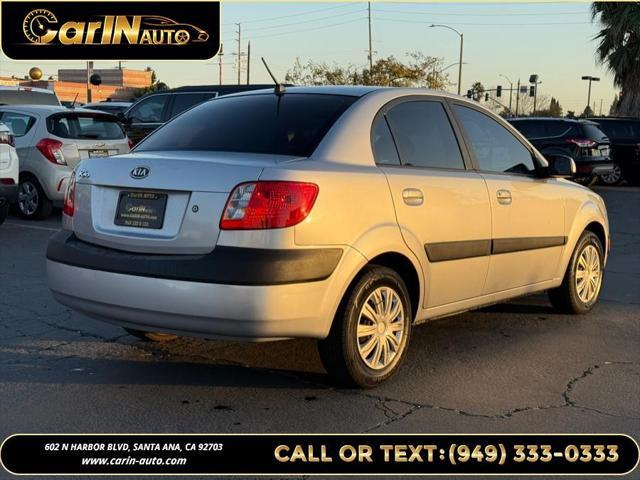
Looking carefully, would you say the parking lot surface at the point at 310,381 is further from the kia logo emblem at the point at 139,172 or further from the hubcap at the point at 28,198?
the hubcap at the point at 28,198

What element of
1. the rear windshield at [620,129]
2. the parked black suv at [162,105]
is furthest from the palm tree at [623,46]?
the parked black suv at [162,105]

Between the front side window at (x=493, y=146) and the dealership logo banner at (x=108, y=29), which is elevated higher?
the dealership logo banner at (x=108, y=29)

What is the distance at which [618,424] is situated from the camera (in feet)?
13.1

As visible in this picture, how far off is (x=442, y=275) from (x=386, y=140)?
86 cm

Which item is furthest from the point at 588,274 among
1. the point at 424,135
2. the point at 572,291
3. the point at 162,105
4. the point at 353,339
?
the point at 162,105

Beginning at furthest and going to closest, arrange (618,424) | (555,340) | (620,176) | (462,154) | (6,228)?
(620,176) → (6,228) → (555,340) → (462,154) → (618,424)

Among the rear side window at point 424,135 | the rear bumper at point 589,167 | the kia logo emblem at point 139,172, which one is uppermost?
the rear side window at point 424,135

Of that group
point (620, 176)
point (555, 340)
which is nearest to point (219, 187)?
point (555, 340)

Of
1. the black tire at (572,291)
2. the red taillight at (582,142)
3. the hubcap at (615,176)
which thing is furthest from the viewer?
the hubcap at (615,176)

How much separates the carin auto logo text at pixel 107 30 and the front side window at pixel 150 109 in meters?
2.67

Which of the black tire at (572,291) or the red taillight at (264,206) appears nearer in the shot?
the red taillight at (264,206)

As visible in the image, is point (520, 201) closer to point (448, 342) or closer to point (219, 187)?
point (448, 342)

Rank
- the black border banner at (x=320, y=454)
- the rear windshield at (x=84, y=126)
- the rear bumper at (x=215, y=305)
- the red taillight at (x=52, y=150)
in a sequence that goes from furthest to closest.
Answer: the rear windshield at (x=84, y=126)
the red taillight at (x=52, y=150)
the rear bumper at (x=215, y=305)
the black border banner at (x=320, y=454)

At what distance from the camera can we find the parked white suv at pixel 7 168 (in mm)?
9914
